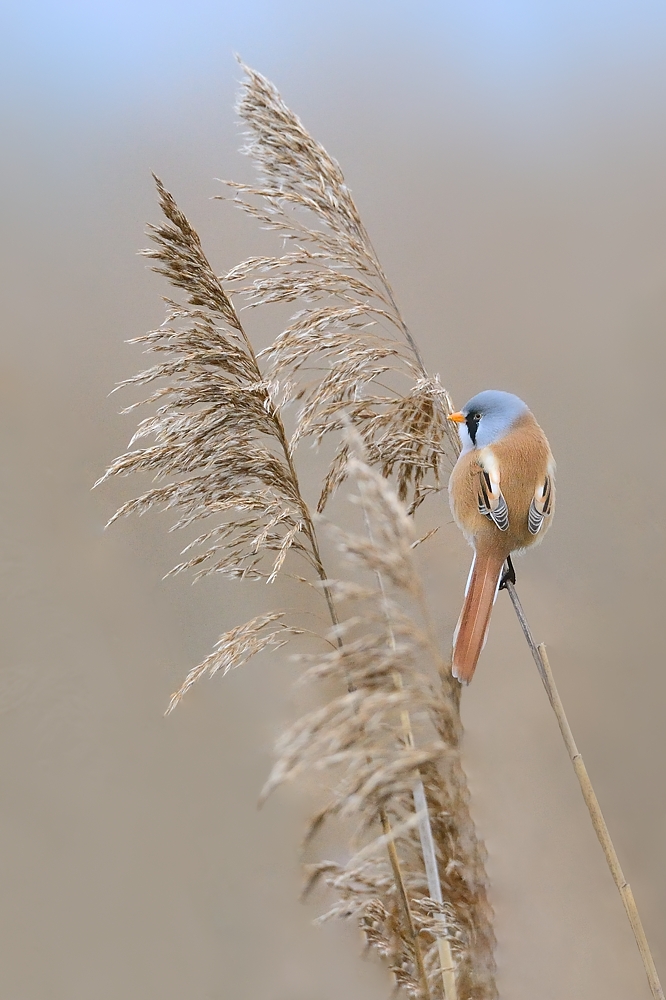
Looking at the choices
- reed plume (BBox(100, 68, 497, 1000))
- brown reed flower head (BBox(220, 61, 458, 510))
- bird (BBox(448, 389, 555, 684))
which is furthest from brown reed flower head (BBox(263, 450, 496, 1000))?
brown reed flower head (BBox(220, 61, 458, 510))

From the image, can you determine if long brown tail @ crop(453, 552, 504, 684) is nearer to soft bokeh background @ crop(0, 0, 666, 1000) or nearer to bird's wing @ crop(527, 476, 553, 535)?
bird's wing @ crop(527, 476, 553, 535)

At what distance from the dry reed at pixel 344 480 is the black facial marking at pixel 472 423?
0.06 m

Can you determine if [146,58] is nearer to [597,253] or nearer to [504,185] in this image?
[504,185]

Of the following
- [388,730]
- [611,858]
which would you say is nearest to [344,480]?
[388,730]

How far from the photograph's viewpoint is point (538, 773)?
1.04 meters

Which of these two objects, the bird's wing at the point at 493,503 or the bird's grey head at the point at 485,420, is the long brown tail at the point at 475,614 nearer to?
the bird's wing at the point at 493,503

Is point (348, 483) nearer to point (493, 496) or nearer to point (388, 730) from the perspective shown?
point (493, 496)

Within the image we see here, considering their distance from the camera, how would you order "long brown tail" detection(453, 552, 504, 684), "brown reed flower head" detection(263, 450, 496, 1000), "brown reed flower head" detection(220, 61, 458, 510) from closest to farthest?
"brown reed flower head" detection(263, 450, 496, 1000) → "long brown tail" detection(453, 552, 504, 684) → "brown reed flower head" detection(220, 61, 458, 510)

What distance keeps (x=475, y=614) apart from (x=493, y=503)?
0.14m

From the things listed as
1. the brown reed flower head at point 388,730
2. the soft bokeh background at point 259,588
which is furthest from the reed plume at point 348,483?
the soft bokeh background at point 259,588

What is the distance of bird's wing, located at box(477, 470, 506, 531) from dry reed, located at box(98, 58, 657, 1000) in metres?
0.13

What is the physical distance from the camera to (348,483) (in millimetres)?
1161

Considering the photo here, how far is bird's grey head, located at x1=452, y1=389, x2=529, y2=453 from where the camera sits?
0.94 m

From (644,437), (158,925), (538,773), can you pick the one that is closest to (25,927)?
(158,925)
